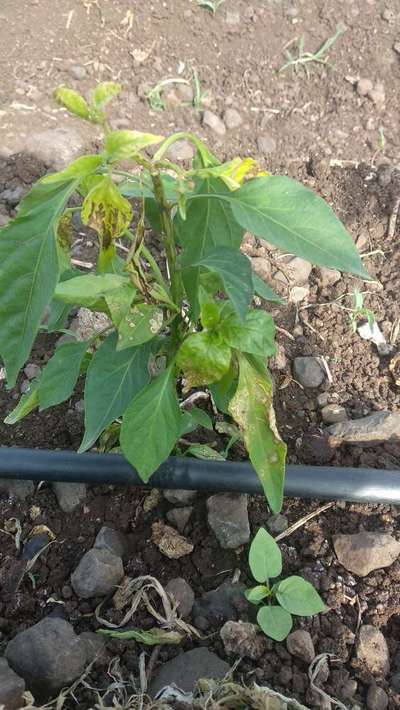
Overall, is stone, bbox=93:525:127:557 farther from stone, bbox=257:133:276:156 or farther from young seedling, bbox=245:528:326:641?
stone, bbox=257:133:276:156

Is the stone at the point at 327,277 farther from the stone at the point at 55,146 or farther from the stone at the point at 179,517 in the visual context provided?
the stone at the point at 55,146

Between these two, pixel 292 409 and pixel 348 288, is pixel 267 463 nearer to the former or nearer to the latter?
pixel 292 409

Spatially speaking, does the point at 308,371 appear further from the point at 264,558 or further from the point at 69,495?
the point at 69,495

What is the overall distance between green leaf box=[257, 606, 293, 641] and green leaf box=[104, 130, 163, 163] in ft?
3.24

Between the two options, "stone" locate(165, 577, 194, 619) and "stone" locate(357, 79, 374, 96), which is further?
"stone" locate(357, 79, 374, 96)

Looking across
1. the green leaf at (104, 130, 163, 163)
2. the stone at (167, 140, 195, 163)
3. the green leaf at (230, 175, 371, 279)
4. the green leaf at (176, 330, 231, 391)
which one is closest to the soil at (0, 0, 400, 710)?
the stone at (167, 140, 195, 163)

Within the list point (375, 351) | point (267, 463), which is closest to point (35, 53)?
point (375, 351)

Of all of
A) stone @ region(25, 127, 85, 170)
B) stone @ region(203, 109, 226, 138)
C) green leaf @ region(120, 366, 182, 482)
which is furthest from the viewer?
stone @ region(203, 109, 226, 138)

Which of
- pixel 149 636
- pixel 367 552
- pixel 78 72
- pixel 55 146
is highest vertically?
pixel 78 72

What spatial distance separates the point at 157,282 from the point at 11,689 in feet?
2.74

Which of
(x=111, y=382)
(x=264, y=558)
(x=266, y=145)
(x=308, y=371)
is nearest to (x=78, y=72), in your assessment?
(x=266, y=145)

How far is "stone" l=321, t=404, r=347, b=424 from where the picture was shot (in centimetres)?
196

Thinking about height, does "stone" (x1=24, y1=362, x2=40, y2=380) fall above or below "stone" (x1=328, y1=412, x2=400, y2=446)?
below

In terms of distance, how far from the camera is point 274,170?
8.72 feet
